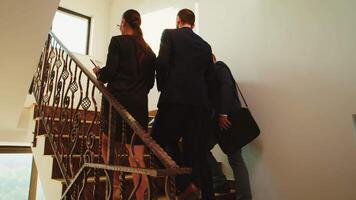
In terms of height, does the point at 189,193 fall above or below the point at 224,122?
below

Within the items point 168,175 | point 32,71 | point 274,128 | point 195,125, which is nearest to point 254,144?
point 274,128

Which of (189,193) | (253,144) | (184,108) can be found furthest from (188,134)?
(253,144)

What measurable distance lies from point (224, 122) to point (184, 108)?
849 millimetres

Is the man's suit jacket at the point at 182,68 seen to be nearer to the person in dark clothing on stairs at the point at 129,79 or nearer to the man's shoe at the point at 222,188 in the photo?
the person in dark clothing on stairs at the point at 129,79

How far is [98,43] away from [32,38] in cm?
298

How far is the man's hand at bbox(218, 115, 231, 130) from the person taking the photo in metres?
2.53

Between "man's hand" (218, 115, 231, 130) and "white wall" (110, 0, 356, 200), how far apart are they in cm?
59

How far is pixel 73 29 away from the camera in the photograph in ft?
16.5

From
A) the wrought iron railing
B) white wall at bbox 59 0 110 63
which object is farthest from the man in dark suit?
white wall at bbox 59 0 110 63

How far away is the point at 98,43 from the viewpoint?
203 inches

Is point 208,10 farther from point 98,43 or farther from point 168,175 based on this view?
point 168,175

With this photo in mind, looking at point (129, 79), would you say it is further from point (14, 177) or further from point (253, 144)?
point (14, 177)

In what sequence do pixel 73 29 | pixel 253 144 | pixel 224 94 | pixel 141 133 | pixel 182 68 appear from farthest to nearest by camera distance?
pixel 73 29, pixel 253 144, pixel 224 94, pixel 182 68, pixel 141 133

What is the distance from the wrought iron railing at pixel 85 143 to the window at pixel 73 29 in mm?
1968
